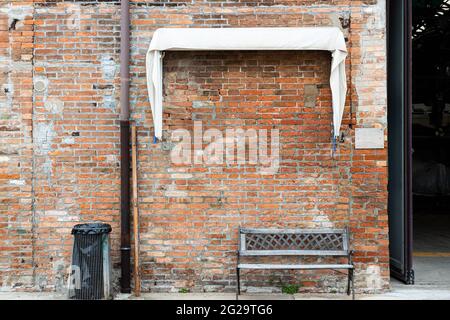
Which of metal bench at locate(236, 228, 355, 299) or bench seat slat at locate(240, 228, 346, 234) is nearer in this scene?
metal bench at locate(236, 228, 355, 299)

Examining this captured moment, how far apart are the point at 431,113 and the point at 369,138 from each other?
31.4ft

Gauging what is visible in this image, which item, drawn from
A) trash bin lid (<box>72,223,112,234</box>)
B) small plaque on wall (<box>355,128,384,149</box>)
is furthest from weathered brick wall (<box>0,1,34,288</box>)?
small plaque on wall (<box>355,128,384,149</box>)

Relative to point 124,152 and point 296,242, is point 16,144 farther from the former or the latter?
point 296,242

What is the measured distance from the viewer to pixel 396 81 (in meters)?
6.47

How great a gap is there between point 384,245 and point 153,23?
407cm

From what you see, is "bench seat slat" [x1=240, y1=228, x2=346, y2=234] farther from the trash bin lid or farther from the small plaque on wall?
the trash bin lid

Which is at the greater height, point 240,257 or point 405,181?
point 405,181

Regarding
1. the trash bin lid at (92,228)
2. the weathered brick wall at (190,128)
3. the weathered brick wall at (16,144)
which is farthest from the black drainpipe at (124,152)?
the weathered brick wall at (16,144)

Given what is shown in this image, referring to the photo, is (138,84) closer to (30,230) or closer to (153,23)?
(153,23)

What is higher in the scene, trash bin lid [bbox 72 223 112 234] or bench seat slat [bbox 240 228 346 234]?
trash bin lid [bbox 72 223 112 234]

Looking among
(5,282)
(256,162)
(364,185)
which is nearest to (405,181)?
(364,185)

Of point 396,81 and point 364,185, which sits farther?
point 396,81

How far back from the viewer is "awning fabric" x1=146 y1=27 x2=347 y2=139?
5602 millimetres

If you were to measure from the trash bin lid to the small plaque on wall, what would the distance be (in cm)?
328
